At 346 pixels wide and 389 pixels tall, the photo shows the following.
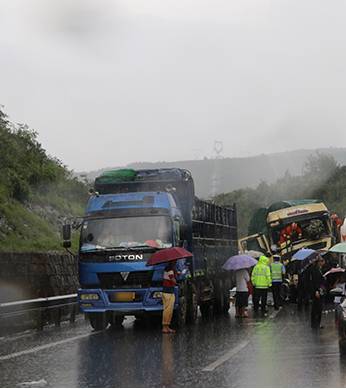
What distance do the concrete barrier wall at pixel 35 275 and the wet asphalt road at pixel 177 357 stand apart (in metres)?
3.00

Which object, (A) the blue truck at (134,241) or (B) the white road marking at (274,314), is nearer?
(A) the blue truck at (134,241)

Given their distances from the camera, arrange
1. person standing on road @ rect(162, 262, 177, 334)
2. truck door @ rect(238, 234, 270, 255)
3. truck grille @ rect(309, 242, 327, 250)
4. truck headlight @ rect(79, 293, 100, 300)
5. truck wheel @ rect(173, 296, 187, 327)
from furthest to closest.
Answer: truck door @ rect(238, 234, 270, 255)
truck grille @ rect(309, 242, 327, 250)
truck wheel @ rect(173, 296, 187, 327)
truck headlight @ rect(79, 293, 100, 300)
person standing on road @ rect(162, 262, 177, 334)

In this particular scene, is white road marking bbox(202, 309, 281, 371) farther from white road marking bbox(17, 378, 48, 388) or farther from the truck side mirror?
the truck side mirror

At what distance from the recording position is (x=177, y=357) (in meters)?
12.1

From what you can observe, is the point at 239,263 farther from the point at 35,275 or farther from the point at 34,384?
the point at 34,384

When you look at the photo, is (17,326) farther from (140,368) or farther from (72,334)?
(140,368)

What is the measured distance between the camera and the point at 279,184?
252 ft

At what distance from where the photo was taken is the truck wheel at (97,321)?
1712 centimetres

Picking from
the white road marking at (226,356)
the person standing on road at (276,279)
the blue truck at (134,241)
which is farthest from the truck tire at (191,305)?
the person standing on road at (276,279)

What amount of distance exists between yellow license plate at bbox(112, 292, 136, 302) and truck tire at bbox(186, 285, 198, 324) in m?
2.09

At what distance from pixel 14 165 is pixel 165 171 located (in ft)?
43.0

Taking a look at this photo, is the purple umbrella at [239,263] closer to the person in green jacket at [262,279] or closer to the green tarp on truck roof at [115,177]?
the person in green jacket at [262,279]

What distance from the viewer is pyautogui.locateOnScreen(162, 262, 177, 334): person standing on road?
1622cm

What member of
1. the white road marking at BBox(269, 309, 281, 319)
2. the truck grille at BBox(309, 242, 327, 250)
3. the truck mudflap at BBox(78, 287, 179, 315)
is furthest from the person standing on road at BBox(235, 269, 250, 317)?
the truck grille at BBox(309, 242, 327, 250)
